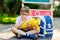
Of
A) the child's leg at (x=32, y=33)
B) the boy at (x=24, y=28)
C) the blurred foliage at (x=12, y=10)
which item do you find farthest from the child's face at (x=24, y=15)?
the blurred foliage at (x=12, y=10)

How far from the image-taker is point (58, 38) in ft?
24.2

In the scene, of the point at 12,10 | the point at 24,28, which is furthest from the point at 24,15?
the point at 12,10

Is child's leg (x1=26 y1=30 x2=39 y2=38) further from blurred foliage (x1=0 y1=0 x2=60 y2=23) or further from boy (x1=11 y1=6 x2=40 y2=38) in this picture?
blurred foliage (x1=0 y1=0 x2=60 y2=23)

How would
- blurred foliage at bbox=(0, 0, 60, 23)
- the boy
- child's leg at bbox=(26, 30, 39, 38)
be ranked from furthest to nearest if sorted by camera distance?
1. blurred foliage at bbox=(0, 0, 60, 23)
2. the boy
3. child's leg at bbox=(26, 30, 39, 38)

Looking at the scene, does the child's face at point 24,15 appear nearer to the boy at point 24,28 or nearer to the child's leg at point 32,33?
the boy at point 24,28

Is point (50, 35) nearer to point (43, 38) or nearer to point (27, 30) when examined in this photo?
point (43, 38)

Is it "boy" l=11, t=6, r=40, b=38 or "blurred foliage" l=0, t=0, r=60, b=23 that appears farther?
"blurred foliage" l=0, t=0, r=60, b=23

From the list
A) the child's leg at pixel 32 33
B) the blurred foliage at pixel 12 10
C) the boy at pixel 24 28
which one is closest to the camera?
the child's leg at pixel 32 33

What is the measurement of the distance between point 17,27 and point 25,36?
0.35 meters

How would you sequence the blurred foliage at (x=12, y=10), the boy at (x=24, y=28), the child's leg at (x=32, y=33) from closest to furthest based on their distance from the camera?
1. the child's leg at (x=32, y=33)
2. the boy at (x=24, y=28)
3. the blurred foliage at (x=12, y=10)

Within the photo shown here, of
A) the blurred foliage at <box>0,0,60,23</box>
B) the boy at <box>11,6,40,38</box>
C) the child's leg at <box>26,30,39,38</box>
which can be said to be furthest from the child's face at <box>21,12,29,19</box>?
the blurred foliage at <box>0,0,60,23</box>

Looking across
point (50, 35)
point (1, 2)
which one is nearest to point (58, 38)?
point (50, 35)

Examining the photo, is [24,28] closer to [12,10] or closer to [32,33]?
[32,33]

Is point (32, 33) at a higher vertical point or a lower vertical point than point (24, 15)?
lower
